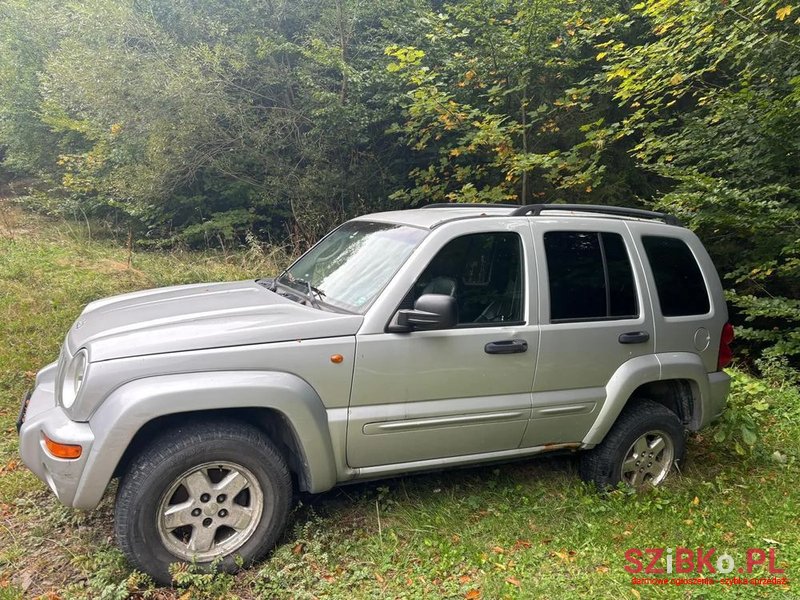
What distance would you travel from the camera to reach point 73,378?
275 centimetres

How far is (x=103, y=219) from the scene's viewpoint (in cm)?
1259

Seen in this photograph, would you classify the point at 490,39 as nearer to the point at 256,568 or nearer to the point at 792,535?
the point at 792,535

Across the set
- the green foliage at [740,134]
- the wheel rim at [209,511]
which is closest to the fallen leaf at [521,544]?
the wheel rim at [209,511]

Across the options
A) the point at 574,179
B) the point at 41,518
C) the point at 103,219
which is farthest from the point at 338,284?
the point at 103,219

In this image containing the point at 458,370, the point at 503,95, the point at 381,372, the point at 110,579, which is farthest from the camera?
the point at 503,95

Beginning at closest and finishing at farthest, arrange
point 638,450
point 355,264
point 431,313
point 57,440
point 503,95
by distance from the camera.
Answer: point 57,440 < point 431,313 < point 355,264 < point 638,450 < point 503,95

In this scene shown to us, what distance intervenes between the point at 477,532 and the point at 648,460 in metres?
1.43

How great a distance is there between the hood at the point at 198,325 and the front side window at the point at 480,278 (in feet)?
1.82

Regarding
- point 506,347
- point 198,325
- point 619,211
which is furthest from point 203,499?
point 619,211

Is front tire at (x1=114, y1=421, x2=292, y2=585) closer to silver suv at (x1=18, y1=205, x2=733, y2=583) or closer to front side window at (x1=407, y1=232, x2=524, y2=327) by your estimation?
silver suv at (x1=18, y1=205, x2=733, y2=583)

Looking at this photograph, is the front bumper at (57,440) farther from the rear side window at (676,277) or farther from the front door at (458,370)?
the rear side window at (676,277)

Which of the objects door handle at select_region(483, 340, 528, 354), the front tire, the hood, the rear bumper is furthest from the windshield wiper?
the rear bumper

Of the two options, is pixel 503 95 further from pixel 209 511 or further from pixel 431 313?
pixel 209 511

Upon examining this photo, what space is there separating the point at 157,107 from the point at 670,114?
8.32 m
